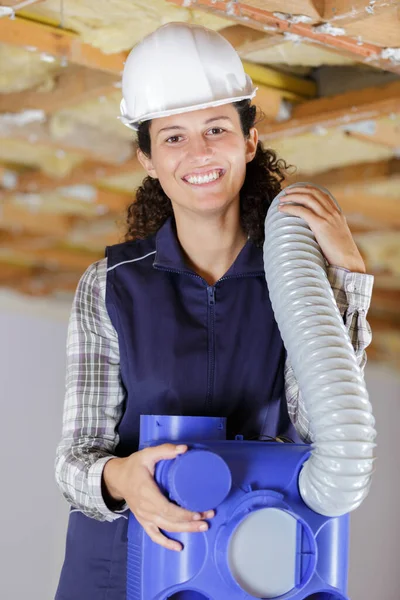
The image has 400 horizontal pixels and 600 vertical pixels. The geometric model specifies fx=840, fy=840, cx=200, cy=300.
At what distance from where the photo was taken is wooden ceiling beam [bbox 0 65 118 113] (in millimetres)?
2682

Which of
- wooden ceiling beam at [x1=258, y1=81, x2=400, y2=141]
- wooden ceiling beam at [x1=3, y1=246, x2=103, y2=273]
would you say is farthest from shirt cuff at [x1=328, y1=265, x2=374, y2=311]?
wooden ceiling beam at [x1=3, y1=246, x2=103, y2=273]

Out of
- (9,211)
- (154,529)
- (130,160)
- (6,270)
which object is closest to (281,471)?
(154,529)

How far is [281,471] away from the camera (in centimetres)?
124

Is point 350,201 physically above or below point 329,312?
above

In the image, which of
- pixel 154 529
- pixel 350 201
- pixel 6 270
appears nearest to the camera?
pixel 154 529

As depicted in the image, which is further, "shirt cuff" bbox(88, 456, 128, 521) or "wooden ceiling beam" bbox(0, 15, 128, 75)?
"wooden ceiling beam" bbox(0, 15, 128, 75)

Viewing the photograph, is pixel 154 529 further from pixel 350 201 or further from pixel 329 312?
pixel 350 201

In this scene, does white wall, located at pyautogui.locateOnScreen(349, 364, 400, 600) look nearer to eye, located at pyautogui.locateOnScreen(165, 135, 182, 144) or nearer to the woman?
the woman

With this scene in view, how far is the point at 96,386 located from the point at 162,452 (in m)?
0.37

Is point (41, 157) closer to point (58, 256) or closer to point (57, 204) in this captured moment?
point (57, 204)

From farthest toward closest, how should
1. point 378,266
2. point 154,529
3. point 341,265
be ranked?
point 378,266 < point 341,265 < point 154,529

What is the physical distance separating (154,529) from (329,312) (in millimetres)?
406

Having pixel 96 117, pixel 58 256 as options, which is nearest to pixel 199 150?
pixel 96 117

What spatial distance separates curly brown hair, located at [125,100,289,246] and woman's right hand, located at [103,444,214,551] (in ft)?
1.81
